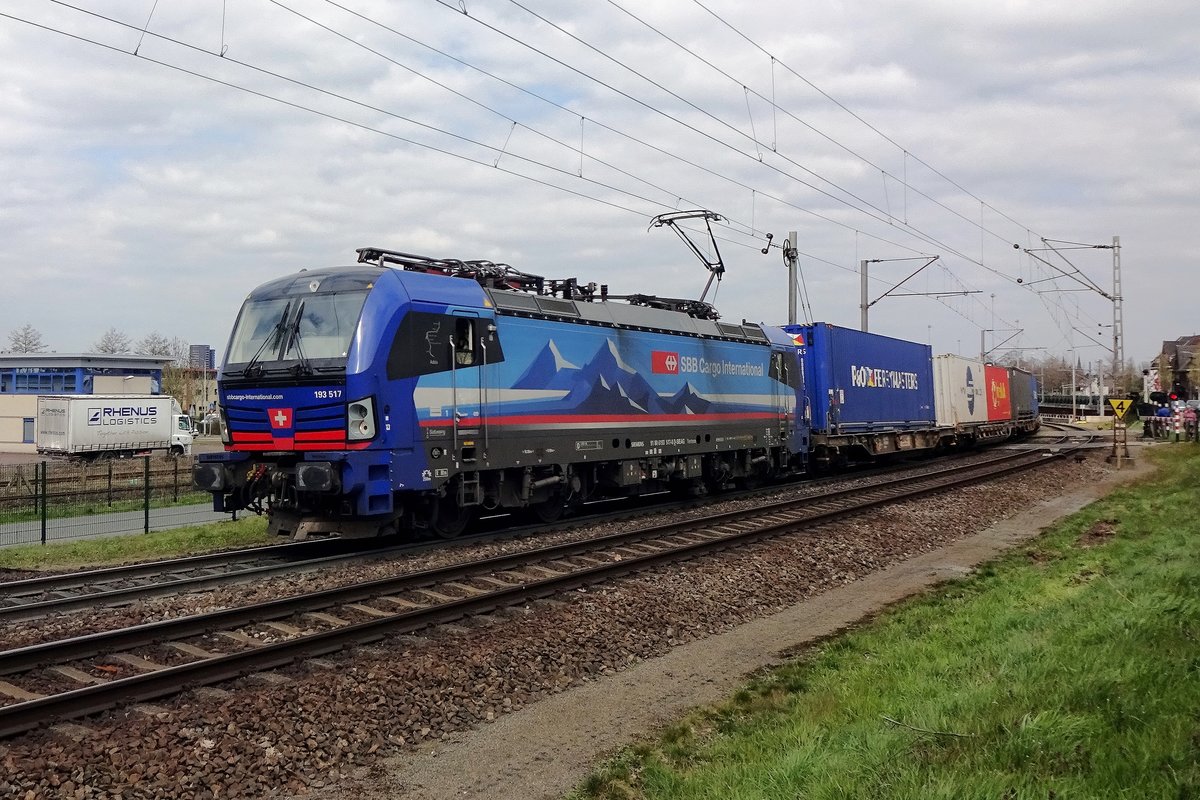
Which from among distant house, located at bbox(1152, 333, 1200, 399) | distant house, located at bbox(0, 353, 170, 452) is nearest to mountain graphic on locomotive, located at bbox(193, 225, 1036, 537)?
distant house, located at bbox(0, 353, 170, 452)

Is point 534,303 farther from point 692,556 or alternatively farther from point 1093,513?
point 1093,513

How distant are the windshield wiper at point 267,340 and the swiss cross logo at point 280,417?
2.00 feet

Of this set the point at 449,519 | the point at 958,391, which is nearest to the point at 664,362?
the point at 449,519

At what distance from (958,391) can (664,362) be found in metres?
21.0

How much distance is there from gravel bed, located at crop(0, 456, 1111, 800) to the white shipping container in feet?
75.3

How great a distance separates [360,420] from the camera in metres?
11.6

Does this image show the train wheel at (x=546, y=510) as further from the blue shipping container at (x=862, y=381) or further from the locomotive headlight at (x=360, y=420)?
the blue shipping container at (x=862, y=381)

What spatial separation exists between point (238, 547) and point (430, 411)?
443 cm

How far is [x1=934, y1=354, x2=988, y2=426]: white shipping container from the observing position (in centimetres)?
3284

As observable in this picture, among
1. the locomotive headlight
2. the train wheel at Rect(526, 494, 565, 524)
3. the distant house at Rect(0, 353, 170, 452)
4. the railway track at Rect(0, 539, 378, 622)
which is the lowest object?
the railway track at Rect(0, 539, 378, 622)

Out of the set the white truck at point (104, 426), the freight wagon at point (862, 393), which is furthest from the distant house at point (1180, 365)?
the white truck at point (104, 426)

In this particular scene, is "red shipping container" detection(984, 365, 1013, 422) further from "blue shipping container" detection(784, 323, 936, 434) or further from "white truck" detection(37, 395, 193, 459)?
"white truck" detection(37, 395, 193, 459)

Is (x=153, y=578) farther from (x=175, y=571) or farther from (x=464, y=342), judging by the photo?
(x=464, y=342)

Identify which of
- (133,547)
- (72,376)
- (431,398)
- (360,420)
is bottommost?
(133,547)
